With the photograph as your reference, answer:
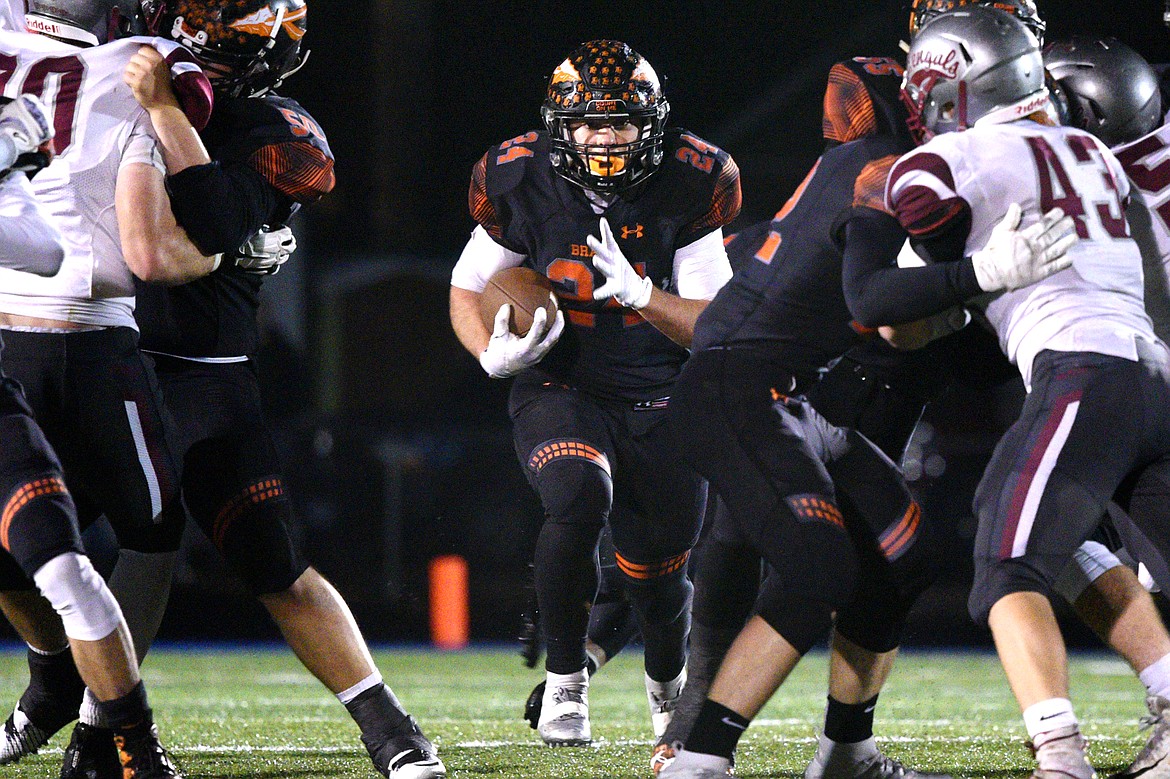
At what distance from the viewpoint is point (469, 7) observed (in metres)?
11.1

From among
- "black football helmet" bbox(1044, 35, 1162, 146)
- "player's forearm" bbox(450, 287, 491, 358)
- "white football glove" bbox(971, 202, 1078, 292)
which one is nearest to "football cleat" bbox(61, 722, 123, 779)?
"player's forearm" bbox(450, 287, 491, 358)

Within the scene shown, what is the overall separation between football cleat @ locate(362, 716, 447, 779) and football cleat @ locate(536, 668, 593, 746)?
693 millimetres

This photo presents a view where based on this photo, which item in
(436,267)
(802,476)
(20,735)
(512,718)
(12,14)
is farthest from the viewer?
(436,267)

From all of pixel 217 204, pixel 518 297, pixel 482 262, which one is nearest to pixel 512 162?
pixel 482 262

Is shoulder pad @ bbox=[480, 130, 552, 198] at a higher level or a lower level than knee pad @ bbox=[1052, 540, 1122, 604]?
higher

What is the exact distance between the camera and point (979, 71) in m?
2.68

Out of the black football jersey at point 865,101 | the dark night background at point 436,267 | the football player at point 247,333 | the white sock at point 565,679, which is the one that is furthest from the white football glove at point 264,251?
the dark night background at point 436,267

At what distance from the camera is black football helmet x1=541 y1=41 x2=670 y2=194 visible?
3539mm

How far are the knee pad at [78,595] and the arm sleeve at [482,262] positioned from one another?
1435 mm

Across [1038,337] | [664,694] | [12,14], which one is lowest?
[664,694]

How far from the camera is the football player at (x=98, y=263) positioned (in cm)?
275

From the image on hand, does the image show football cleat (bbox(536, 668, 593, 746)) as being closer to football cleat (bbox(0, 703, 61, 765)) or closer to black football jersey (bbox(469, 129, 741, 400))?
black football jersey (bbox(469, 129, 741, 400))

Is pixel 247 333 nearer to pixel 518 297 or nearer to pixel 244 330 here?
pixel 244 330

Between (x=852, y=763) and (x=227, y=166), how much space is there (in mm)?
1772
